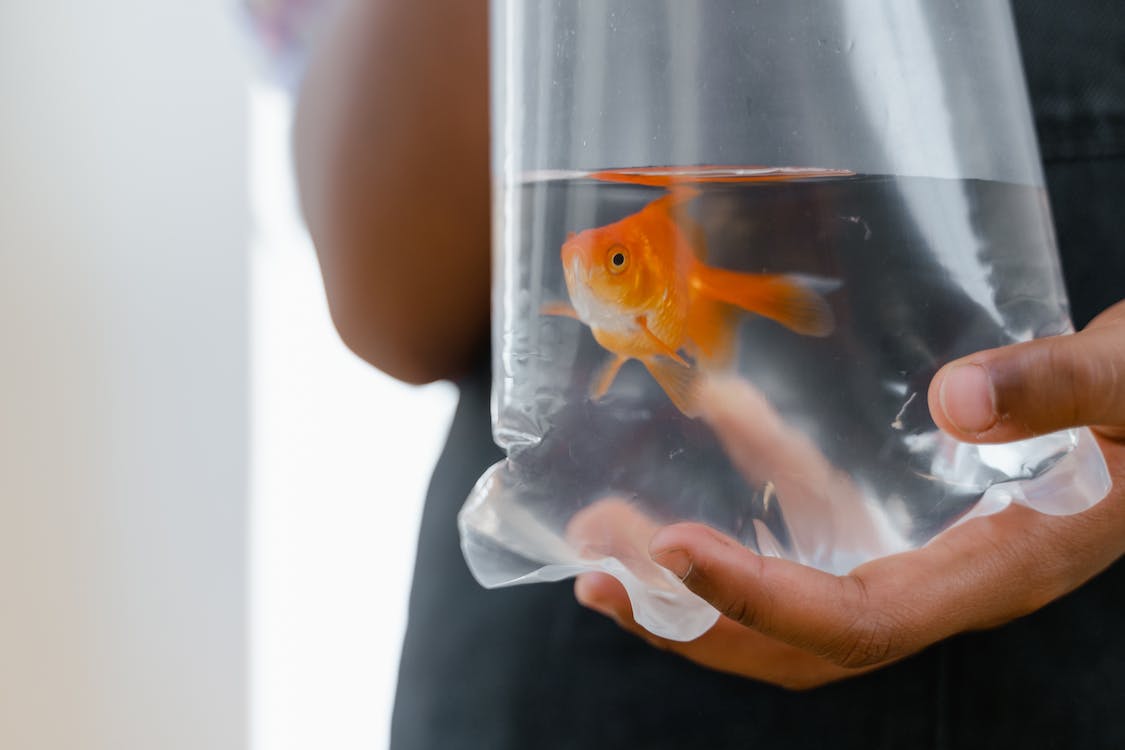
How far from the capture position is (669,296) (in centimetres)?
37

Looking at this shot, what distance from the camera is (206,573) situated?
5.46ft

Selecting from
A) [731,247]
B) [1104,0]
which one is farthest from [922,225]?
[1104,0]

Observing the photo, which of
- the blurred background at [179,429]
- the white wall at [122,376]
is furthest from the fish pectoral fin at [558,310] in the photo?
the white wall at [122,376]

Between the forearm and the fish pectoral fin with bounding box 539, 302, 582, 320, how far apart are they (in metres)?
0.26

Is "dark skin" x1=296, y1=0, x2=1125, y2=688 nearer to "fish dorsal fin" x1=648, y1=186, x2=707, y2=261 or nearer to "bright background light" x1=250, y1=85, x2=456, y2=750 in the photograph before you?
"fish dorsal fin" x1=648, y1=186, x2=707, y2=261

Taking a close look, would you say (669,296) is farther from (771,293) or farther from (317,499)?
(317,499)

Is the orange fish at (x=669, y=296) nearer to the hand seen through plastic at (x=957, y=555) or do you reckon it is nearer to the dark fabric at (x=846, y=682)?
the hand seen through plastic at (x=957, y=555)

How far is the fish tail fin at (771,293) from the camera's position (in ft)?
1.24

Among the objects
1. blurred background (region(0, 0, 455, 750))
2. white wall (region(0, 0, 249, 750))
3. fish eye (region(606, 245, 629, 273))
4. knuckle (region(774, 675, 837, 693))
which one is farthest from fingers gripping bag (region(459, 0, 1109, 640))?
white wall (region(0, 0, 249, 750))

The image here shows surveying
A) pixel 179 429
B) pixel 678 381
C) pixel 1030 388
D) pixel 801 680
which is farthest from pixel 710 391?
pixel 179 429

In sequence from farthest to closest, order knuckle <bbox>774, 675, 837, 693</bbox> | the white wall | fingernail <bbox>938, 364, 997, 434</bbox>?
1. the white wall
2. knuckle <bbox>774, 675, 837, 693</bbox>
3. fingernail <bbox>938, 364, 997, 434</bbox>

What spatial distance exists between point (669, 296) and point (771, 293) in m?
0.04

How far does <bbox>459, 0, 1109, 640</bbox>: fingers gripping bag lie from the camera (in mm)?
376

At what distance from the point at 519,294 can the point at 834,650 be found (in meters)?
0.20
